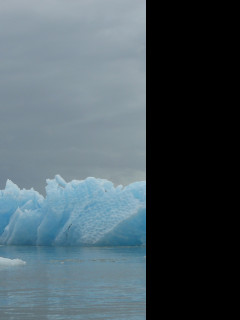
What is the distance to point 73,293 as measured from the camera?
25.9 feet

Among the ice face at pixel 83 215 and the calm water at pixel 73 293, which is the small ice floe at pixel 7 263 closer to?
the calm water at pixel 73 293

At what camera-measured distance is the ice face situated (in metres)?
17.8

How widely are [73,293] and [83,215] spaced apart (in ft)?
33.5

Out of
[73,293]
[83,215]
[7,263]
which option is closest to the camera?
[73,293]

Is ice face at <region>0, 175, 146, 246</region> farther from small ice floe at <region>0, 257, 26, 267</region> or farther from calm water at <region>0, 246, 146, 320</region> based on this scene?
calm water at <region>0, 246, 146, 320</region>

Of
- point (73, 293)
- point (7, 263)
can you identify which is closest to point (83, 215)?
point (7, 263)

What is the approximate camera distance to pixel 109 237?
18.2m

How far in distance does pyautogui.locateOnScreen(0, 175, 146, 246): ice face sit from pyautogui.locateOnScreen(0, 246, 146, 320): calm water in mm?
5367

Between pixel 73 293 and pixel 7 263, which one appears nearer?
pixel 73 293

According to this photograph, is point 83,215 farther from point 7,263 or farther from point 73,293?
point 73,293

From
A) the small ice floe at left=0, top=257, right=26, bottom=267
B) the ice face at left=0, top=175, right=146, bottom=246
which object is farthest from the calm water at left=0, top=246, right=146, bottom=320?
the ice face at left=0, top=175, right=146, bottom=246
